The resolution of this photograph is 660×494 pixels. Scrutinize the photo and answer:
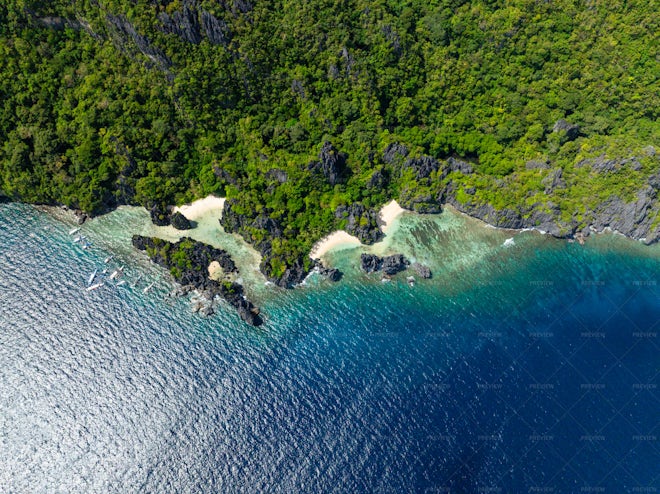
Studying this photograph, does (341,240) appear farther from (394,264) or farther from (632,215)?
(632,215)

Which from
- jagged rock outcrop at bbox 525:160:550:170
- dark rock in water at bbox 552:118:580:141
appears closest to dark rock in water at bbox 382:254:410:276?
jagged rock outcrop at bbox 525:160:550:170

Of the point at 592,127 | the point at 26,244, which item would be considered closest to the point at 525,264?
the point at 592,127

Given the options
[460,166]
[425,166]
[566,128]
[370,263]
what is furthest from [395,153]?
[566,128]

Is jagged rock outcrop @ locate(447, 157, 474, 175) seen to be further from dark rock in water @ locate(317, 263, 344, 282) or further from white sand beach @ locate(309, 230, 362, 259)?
dark rock in water @ locate(317, 263, 344, 282)

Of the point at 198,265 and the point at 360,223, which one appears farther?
the point at 360,223

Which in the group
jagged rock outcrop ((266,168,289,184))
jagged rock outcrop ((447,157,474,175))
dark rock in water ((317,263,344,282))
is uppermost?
jagged rock outcrop ((266,168,289,184))

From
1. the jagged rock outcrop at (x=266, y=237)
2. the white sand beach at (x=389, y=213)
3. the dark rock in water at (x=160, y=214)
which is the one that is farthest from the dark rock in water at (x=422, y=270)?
the dark rock in water at (x=160, y=214)
